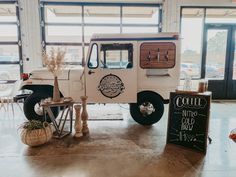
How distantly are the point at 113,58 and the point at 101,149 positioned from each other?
191 centimetres

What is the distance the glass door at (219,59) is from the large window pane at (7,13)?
5.70 meters

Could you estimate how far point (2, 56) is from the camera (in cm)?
658

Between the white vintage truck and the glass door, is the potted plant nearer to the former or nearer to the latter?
the white vintage truck

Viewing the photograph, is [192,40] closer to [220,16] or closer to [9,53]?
[220,16]

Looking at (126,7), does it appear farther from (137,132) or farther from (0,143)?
(0,143)

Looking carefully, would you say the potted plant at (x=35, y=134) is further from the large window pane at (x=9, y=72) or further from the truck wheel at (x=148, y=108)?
the large window pane at (x=9, y=72)

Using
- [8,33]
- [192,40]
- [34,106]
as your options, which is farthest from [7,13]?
[192,40]

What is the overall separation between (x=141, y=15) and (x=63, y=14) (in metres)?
2.36

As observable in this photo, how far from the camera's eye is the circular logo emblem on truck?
4.30m

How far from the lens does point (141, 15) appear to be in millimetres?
6762

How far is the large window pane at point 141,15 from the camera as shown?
6.66 m

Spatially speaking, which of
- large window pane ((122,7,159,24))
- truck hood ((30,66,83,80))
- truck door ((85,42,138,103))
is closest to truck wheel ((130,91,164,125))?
truck door ((85,42,138,103))

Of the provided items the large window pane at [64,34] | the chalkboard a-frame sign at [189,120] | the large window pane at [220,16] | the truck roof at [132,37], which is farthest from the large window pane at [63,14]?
the chalkboard a-frame sign at [189,120]

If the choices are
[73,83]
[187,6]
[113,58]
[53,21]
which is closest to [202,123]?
[113,58]
